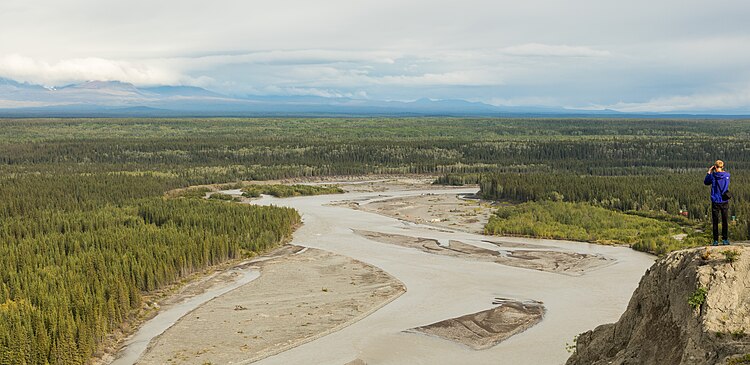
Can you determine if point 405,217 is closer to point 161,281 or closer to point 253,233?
point 253,233

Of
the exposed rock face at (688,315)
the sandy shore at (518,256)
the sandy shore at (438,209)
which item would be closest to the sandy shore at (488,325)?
the sandy shore at (518,256)

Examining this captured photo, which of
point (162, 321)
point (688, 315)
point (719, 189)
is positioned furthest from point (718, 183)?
point (162, 321)

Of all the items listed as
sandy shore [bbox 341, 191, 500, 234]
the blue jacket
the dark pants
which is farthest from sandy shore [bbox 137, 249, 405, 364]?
sandy shore [bbox 341, 191, 500, 234]

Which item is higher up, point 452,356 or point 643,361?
point 643,361

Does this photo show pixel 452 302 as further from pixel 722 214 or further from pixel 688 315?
pixel 688 315

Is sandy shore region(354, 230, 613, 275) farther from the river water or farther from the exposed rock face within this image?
the exposed rock face

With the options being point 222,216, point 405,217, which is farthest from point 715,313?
point 405,217
